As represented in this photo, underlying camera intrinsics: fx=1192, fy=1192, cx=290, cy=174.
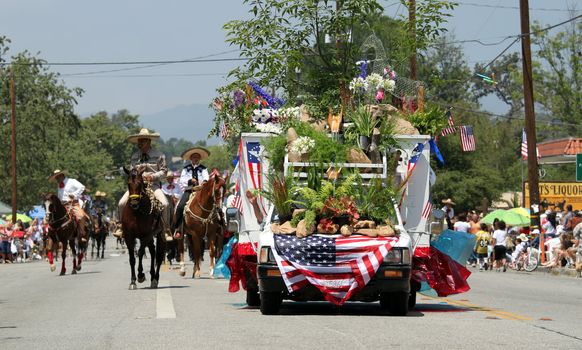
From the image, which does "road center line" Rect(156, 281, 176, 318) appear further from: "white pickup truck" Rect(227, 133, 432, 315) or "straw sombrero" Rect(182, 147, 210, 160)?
"straw sombrero" Rect(182, 147, 210, 160)

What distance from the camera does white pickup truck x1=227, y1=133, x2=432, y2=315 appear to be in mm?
15281

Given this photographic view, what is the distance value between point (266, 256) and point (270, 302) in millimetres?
659

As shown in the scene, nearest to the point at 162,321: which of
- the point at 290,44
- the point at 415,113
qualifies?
the point at 415,113

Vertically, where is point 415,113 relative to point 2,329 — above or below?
above

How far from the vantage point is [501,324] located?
47.8ft

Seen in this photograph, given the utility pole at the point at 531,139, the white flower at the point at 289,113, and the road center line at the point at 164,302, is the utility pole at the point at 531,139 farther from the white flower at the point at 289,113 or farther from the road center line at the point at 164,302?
the white flower at the point at 289,113

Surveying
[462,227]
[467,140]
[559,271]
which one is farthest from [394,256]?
[467,140]

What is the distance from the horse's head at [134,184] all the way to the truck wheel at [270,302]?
6583 mm

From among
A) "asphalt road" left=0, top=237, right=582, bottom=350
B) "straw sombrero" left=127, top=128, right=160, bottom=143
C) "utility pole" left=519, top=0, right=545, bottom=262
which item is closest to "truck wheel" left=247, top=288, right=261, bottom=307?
"asphalt road" left=0, top=237, right=582, bottom=350

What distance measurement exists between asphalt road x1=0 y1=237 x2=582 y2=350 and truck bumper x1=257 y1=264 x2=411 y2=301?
1.18 ft

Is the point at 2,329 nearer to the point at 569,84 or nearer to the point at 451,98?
the point at 569,84

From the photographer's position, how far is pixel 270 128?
18.1m

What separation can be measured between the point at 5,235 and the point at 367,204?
35796 millimetres

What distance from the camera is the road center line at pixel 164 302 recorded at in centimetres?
1569
